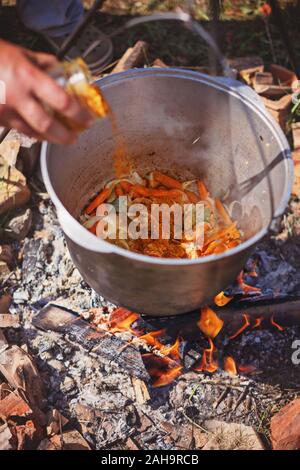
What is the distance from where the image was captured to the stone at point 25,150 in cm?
310

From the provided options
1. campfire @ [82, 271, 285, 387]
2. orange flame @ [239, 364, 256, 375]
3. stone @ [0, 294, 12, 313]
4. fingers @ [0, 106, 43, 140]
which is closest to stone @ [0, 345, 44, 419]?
stone @ [0, 294, 12, 313]

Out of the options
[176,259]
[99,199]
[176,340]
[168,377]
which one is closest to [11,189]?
[99,199]

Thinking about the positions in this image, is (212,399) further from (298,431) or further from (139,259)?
(139,259)

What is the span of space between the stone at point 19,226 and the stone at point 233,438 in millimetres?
1449

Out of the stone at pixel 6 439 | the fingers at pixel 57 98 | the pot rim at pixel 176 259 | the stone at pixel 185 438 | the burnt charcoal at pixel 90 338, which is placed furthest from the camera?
the burnt charcoal at pixel 90 338

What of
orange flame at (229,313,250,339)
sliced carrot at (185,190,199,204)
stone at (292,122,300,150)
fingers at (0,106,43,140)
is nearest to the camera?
fingers at (0,106,43,140)

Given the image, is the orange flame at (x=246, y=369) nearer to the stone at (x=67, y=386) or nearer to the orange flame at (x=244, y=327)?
the orange flame at (x=244, y=327)

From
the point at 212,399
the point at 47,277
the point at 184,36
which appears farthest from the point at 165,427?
the point at 184,36

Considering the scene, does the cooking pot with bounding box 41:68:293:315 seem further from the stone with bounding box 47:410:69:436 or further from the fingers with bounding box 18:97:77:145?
the stone with bounding box 47:410:69:436

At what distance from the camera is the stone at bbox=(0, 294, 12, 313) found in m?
2.73

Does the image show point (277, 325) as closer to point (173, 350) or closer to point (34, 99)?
point (173, 350)

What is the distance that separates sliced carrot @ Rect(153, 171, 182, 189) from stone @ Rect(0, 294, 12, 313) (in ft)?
3.33

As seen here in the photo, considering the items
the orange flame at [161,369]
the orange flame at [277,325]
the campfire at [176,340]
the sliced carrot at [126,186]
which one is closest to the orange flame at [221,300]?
the campfire at [176,340]

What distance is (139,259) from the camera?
179cm
